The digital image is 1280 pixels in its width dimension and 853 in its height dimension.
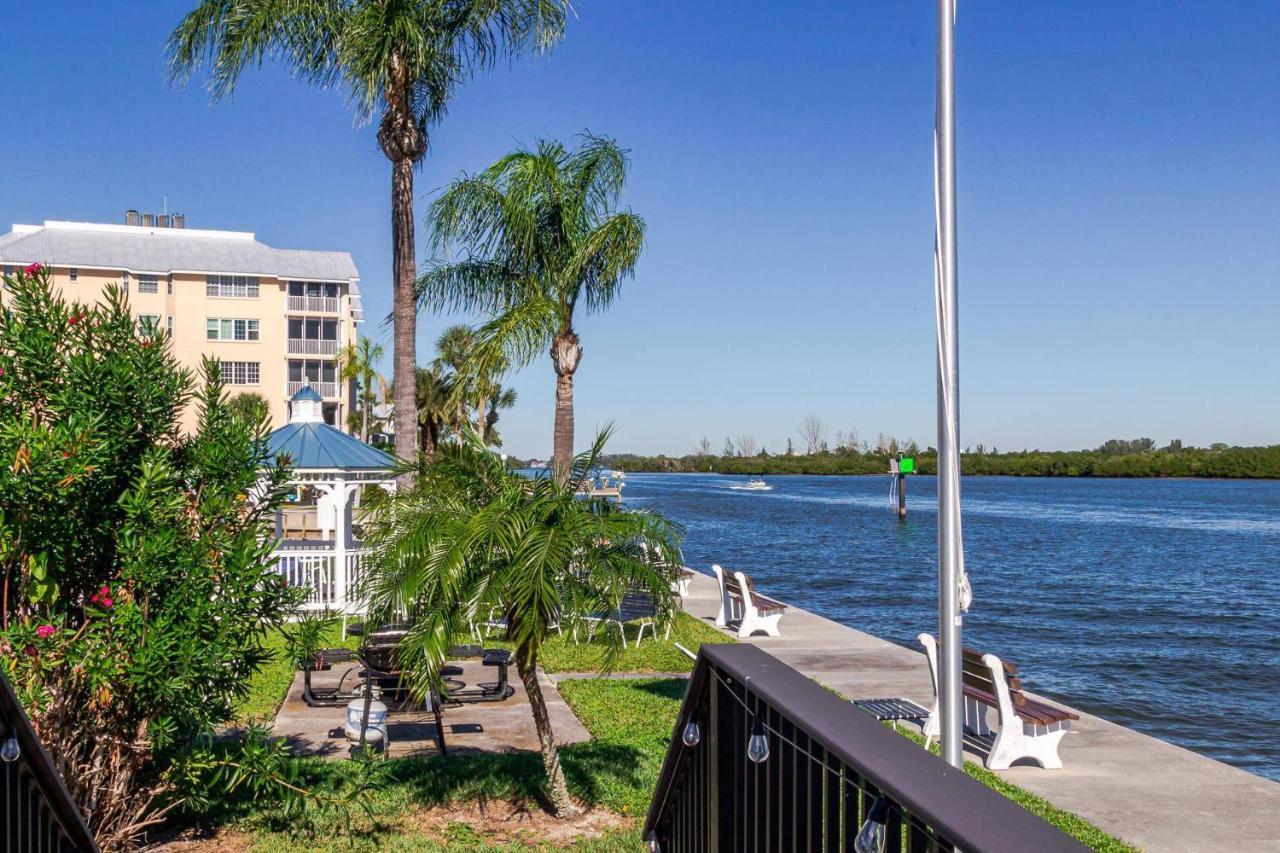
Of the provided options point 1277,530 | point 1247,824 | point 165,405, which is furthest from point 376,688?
point 1277,530

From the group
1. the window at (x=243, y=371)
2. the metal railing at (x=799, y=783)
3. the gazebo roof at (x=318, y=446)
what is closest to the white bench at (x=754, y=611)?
the gazebo roof at (x=318, y=446)

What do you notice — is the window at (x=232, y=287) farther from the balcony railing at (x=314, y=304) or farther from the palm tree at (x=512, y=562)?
the palm tree at (x=512, y=562)

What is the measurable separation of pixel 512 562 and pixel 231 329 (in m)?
58.5

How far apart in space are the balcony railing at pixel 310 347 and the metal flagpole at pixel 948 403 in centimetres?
5844

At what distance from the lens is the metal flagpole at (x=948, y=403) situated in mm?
6078

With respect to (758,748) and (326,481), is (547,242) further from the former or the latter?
(758,748)

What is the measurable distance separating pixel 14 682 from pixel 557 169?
40.3 ft

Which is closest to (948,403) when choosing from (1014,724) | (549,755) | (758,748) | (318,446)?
(549,755)

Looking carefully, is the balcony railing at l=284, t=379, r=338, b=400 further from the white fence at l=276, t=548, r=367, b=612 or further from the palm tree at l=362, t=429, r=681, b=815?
the palm tree at l=362, t=429, r=681, b=815

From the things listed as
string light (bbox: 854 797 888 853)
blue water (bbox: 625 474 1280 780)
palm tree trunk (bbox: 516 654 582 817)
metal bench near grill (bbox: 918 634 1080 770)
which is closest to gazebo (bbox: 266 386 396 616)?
palm tree trunk (bbox: 516 654 582 817)

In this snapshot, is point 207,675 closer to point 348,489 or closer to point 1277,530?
point 348,489

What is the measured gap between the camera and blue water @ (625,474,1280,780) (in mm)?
15242

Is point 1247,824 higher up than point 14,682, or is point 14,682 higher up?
point 14,682

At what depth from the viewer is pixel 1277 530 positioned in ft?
214
